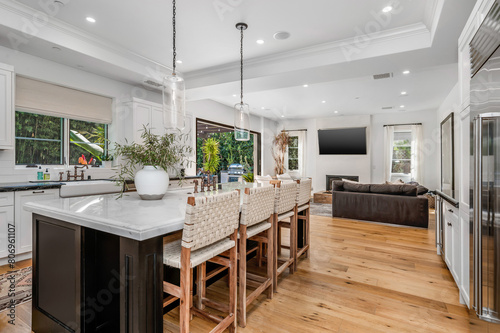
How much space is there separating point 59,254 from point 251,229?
1264mm

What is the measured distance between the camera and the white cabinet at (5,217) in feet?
9.46

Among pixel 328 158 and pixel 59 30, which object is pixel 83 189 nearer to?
pixel 59 30

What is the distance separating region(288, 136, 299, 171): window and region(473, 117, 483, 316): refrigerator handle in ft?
26.6

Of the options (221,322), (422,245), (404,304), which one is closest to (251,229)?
(221,322)

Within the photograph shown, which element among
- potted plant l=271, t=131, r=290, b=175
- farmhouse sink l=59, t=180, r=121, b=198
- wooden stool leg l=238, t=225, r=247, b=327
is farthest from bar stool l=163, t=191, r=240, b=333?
potted plant l=271, t=131, r=290, b=175

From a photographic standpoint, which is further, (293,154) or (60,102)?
(293,154)

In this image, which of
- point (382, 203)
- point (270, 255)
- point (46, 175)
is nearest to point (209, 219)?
point (270, 255)

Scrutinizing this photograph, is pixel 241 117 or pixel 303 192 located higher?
pixel 241 117

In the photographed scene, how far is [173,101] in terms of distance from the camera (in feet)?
7.78

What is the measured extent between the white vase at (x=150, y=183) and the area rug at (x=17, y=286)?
139cm

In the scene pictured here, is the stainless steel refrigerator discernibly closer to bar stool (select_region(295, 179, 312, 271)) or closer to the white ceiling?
the white ceiling

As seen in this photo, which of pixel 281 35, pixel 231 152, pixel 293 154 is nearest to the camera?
pixel 281 35

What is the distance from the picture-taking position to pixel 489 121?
4.20 ft

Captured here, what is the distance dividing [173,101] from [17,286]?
7.34ft
